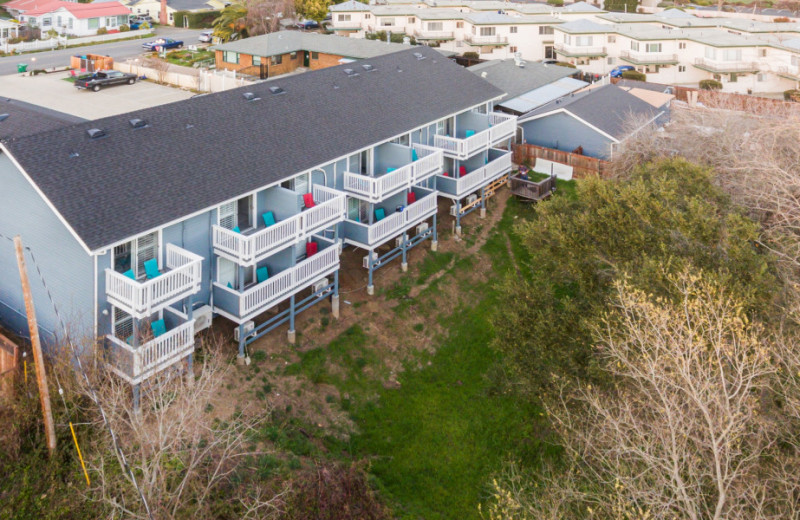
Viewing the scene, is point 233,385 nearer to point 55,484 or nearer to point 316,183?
point 55,484

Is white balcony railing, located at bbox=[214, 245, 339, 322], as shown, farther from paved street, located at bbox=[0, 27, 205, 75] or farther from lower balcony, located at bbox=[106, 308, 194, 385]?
paved street, located at bbox=[0, 27, 205, 75]

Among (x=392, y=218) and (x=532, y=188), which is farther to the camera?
(x=532, y=188)

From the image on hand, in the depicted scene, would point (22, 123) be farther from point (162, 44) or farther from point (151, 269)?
point (162, 44)

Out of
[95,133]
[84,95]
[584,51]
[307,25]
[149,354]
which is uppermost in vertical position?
[307,25]

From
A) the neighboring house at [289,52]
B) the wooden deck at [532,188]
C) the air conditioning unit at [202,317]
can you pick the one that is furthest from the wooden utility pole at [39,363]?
the neighboring house at [289,52]

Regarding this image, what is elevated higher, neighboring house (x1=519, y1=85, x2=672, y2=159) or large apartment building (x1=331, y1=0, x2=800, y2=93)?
large apartment building (x1=331, y1=0, x2=800, y2=93)

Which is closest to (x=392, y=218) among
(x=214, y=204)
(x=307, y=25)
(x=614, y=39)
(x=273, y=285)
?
(x=273, y=285)

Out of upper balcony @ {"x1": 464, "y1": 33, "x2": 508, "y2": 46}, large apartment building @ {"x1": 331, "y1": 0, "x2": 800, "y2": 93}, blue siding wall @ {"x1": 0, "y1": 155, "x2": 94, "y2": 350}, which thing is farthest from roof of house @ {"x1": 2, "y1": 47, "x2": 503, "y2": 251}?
upper balcony @ {"x1": 464, "y1": 33, "x2": 508, "y2": 46}
